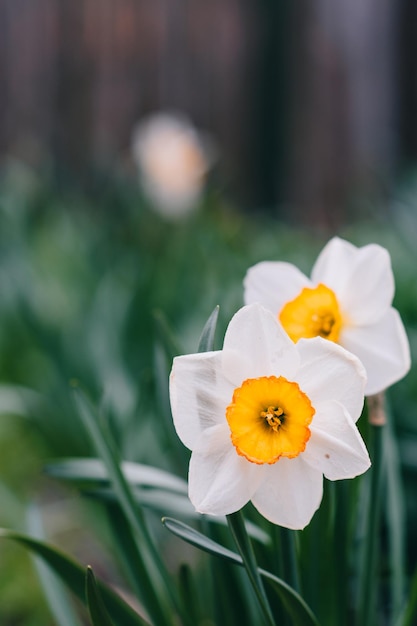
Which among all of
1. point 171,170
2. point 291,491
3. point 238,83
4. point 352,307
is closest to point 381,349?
point 352,307

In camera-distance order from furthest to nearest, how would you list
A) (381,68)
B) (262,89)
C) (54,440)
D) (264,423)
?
(262,89) → (381,68) → (54,440) → (264,423)

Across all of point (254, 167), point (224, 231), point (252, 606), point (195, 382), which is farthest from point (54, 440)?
point (254, 167)

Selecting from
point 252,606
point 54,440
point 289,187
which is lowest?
point 289,187

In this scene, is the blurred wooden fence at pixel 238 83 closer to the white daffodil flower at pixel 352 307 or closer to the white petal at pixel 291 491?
the white daffodil flower at pixel 352 307

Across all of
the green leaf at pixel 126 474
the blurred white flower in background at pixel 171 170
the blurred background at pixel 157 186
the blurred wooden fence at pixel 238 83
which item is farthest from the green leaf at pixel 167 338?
the blurred wooden fence at pixel 238 83

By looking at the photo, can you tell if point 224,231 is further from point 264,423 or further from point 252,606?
point 264,423

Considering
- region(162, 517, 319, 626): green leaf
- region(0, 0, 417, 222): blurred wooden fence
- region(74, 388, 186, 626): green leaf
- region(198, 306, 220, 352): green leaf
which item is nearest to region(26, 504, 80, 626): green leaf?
region(74, 388, 186, 626): green leaf
